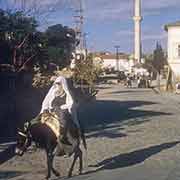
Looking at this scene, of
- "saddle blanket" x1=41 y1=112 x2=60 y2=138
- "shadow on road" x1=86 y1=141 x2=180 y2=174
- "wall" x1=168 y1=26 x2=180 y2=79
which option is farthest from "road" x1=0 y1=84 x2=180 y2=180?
"wall" x1=168 y1=26 x2=180 y2=79

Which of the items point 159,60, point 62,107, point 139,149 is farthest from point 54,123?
point 159,60

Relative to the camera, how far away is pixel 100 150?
51.3ft

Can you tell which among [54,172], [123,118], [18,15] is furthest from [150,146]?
[18,15]

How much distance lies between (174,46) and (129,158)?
67.8m

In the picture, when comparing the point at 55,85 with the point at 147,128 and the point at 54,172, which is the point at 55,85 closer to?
the point at 54,172

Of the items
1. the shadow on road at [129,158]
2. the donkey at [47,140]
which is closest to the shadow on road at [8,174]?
the donkey at [47,140]

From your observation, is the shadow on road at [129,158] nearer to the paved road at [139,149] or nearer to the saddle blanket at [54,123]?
the paved road at [139,149]

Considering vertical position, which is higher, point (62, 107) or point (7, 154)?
point (62, 107)

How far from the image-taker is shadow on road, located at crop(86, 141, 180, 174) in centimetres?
1320

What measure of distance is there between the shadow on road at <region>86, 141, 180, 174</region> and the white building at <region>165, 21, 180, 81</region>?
204ft

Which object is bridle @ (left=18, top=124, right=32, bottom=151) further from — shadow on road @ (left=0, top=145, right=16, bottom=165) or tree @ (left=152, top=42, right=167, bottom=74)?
tree @ (left=152, top=42, right=167, bottom=74)

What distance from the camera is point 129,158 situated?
1437 centimetres

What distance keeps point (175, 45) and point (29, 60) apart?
5357cm

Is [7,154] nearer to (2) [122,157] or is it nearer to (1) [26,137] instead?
(2) [122,157]
